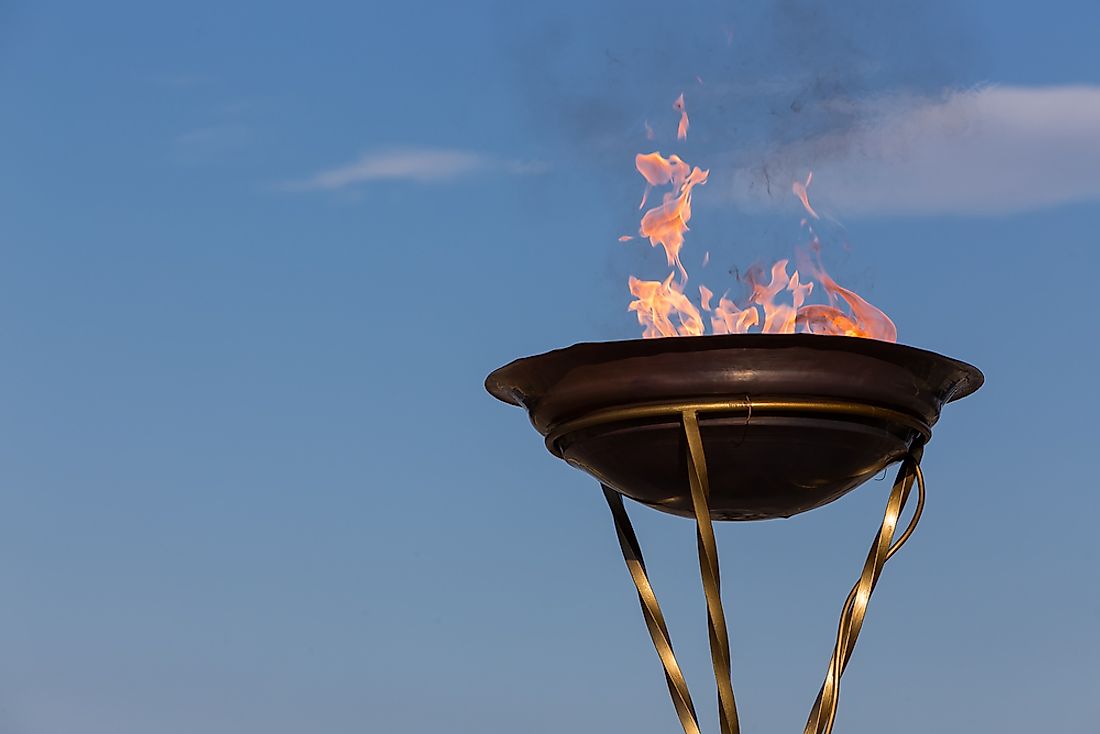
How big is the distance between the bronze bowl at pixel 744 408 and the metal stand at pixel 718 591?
90mm

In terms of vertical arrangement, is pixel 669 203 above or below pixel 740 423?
above

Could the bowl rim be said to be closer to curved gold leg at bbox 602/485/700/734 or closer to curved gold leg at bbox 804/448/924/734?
curved gold leg at bbox 804/448/924/734

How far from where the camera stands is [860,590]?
4.64 m

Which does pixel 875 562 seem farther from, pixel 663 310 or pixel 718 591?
pixel 663 310

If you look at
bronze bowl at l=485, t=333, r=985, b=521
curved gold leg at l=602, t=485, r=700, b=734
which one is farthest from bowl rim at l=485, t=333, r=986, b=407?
curved gold leg at l=602, t=485, r=700, b=734

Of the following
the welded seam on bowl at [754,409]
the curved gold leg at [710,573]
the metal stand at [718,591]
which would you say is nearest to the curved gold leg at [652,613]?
the metal stand at [718,591]

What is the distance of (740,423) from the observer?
4.23 metres

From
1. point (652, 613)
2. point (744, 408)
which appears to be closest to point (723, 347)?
point (744, 408)

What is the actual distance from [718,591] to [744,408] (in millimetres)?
578

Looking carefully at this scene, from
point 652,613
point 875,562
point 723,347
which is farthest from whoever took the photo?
point 652,613

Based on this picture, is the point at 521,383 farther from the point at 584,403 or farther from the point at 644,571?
the point at 644,571

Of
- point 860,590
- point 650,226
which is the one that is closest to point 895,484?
point 860,590

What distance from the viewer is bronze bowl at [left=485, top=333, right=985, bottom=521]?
165 inches

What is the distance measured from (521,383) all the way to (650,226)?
1185 mm
